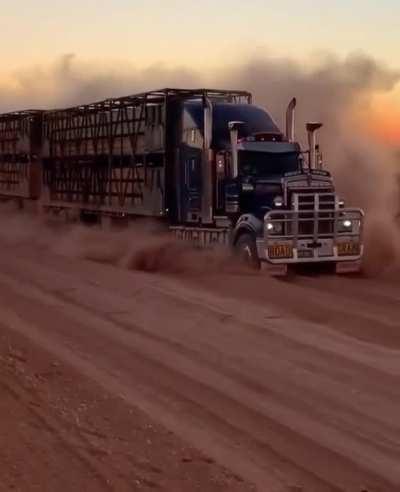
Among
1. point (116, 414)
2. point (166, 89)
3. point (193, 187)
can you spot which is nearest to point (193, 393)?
point (116, 414)

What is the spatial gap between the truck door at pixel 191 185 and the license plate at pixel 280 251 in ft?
9.87

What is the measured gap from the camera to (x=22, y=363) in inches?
339

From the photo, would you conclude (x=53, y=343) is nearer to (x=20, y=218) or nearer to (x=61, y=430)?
(x=61, y=430)

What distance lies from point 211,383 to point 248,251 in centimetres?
865

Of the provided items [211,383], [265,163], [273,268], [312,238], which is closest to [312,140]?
[265,163]

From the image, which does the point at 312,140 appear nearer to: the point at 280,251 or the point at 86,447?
the point at 280,251

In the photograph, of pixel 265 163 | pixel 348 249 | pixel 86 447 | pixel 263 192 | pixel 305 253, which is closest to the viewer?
pixel 86 447

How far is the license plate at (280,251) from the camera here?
15.9m

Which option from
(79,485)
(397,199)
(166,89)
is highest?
(166,89)

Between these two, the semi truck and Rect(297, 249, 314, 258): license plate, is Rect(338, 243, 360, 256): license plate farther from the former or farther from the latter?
Rect(297, 249, 314, 258): license plate

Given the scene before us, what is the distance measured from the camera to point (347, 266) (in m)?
16.5

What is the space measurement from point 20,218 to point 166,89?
39.9 feet

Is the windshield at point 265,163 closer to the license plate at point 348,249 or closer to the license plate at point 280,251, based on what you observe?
the license plate at point 280,251

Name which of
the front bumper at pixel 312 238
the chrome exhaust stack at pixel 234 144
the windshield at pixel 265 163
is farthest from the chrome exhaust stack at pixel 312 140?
the front bumper at pixel 312 238
